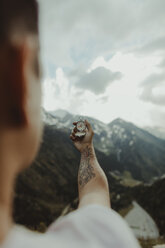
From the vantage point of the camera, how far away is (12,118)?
90 cm

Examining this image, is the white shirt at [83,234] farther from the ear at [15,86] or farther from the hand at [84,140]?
the hand at [84,140]

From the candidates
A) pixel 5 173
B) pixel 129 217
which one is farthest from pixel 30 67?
pixel 129 217

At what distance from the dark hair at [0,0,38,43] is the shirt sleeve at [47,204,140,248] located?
3.72ft

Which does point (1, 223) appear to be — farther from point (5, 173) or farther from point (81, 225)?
point (81, 225)

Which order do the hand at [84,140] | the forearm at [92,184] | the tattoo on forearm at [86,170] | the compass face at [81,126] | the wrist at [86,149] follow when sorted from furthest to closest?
the compass face at [81,126] < the hand at [84,140] < the wrist at [86,149] < the tattoo on forearm at [86,170] < the forearm at [92,184]

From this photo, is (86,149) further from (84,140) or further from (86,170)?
(86,170)

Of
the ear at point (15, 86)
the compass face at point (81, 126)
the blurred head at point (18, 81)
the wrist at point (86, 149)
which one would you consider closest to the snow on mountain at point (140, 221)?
the compass face at point (81, 126)

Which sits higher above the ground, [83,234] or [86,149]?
[86,149]

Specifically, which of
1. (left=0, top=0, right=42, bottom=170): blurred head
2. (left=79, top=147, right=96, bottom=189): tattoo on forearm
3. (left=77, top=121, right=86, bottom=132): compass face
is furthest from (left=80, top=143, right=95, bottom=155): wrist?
(left=0, top=0, right=42, bottom=170): blurred head

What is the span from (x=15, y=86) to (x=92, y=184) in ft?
7.94

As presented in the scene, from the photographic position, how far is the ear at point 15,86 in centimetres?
87

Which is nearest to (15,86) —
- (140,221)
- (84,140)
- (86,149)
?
(86,149)

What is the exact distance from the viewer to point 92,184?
300cm

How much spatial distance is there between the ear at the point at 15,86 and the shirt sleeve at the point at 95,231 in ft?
2.51
